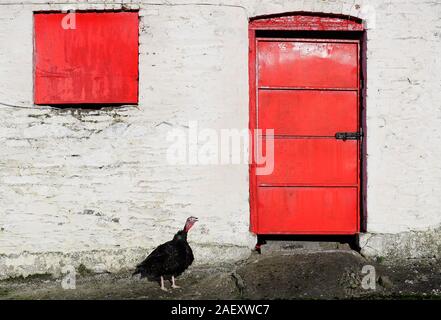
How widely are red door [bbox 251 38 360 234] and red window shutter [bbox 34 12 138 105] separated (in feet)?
5.20

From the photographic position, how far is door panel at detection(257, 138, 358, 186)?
7203 mm

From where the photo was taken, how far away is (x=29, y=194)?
274 inches

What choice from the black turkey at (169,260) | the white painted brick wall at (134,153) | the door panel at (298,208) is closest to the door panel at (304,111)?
the white painted brick wall at (134,153)

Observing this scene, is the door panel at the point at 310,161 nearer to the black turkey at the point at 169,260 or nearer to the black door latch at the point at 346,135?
the black door latch at the point at 346,135

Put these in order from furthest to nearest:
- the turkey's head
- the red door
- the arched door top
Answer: the red door → the arched door top → the turkey's head

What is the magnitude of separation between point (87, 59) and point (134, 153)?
1.26 metres

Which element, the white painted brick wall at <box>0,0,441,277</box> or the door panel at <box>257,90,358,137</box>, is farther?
the door panel at <box>257,90,358,137</box>

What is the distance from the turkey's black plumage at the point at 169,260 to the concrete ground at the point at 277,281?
0.23 meters

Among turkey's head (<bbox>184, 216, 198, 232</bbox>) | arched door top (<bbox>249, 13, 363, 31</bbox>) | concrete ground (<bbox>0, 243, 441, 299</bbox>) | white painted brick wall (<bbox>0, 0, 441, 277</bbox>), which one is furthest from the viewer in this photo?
arched door top (<bbox>249, 13, 363, 31</bbox>)

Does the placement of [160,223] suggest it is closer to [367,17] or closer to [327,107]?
[327,107]

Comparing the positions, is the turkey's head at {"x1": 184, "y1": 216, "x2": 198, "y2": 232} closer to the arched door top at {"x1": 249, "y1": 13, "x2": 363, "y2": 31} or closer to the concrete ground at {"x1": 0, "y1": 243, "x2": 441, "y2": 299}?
the concrete ground at {"x1": 0, "y1": 243, "x2": 441, "y2": 299}

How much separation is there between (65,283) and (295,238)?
289 centimetres

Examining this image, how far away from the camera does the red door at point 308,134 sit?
7172mm

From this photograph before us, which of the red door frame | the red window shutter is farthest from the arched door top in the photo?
the red window shutter
